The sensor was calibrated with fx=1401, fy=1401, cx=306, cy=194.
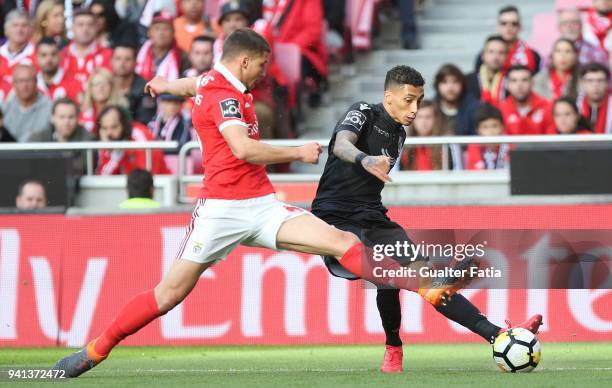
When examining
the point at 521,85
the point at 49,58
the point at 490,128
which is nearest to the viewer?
the point at 490,128

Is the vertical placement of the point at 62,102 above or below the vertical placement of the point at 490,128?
above

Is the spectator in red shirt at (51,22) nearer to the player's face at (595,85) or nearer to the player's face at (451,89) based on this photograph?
the player's face at (451,89)

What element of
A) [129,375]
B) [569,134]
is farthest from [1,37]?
[129,375]

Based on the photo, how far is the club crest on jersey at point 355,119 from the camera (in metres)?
9.02

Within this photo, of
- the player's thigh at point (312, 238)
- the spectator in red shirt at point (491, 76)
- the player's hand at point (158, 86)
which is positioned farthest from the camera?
the spectator in red shirt at point (491, 76)

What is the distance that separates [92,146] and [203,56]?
82.1 inches

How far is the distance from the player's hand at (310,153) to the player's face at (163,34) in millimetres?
7917

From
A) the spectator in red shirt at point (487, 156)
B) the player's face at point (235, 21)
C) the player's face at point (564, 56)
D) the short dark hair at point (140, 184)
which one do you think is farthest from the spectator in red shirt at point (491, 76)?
the short dark hair at point (140, 184)

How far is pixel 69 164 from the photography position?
526 inches

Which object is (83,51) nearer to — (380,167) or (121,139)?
(121,139)

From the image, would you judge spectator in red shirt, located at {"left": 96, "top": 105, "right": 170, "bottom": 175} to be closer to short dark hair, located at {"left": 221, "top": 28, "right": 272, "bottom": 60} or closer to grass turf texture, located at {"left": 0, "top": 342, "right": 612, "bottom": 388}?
grass turf texture, located at {"left": 0, "top": 342, "right": 612, "bottom": 388}

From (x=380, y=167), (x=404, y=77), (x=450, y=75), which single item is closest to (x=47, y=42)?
(x=450, y=75)

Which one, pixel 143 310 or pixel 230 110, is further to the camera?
pixel 143 310

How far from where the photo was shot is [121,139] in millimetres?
14406
